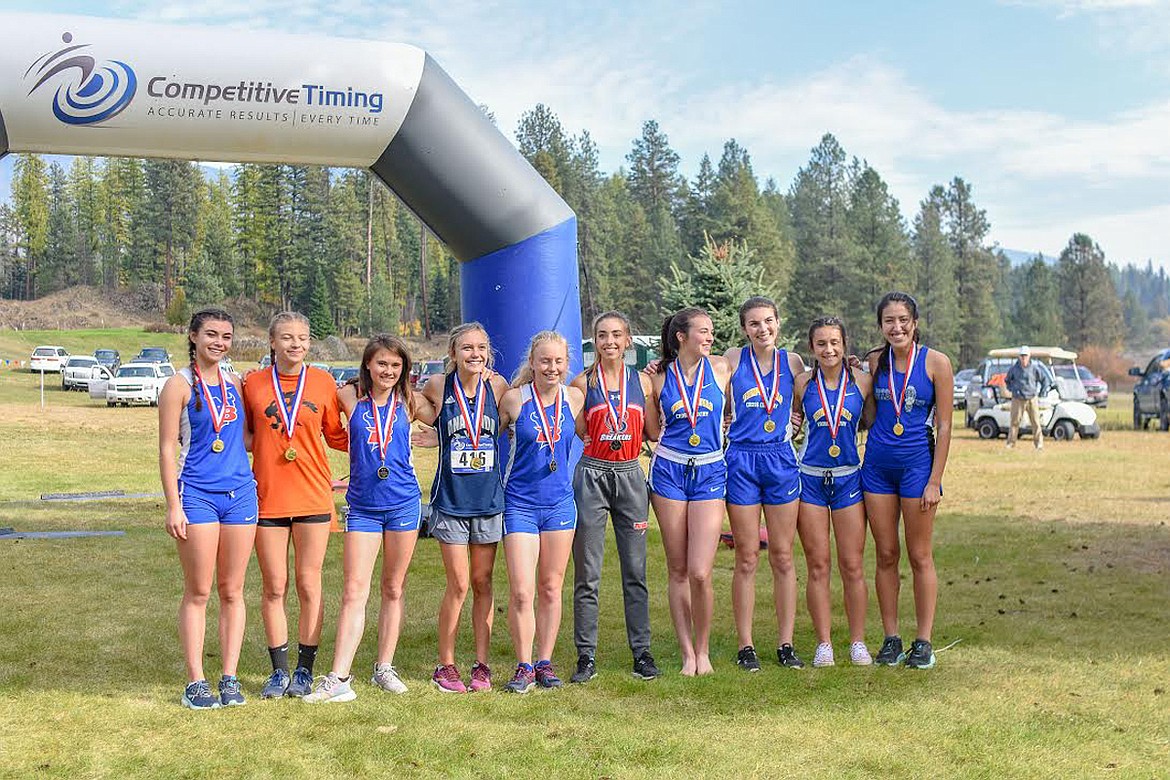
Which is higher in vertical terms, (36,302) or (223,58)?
(36,302)

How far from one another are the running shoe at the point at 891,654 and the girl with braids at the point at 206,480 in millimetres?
3050

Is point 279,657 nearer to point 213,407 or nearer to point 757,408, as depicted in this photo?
point 213,407

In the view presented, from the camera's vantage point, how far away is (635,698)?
4.89m

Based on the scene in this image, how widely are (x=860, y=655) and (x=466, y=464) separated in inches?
86.9

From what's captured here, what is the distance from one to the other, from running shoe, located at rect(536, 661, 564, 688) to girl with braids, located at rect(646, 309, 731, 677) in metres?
0.66

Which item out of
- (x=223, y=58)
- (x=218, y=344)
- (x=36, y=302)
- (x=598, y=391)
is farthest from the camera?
(x=36, y=302)

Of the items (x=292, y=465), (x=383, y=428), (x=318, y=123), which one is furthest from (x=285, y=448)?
(x=318, y=123)

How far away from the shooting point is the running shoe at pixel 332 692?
4.74 metres

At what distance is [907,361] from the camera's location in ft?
17.2

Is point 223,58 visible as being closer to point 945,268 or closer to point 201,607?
point 201,607

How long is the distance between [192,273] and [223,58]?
5557cm

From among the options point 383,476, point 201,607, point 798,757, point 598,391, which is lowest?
point 798,757

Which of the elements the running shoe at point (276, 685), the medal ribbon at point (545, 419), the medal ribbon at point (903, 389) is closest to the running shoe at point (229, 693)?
the running shoe at point (276, 685)

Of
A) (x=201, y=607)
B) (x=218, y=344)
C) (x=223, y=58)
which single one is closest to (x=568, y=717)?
(x=201, y=607)
